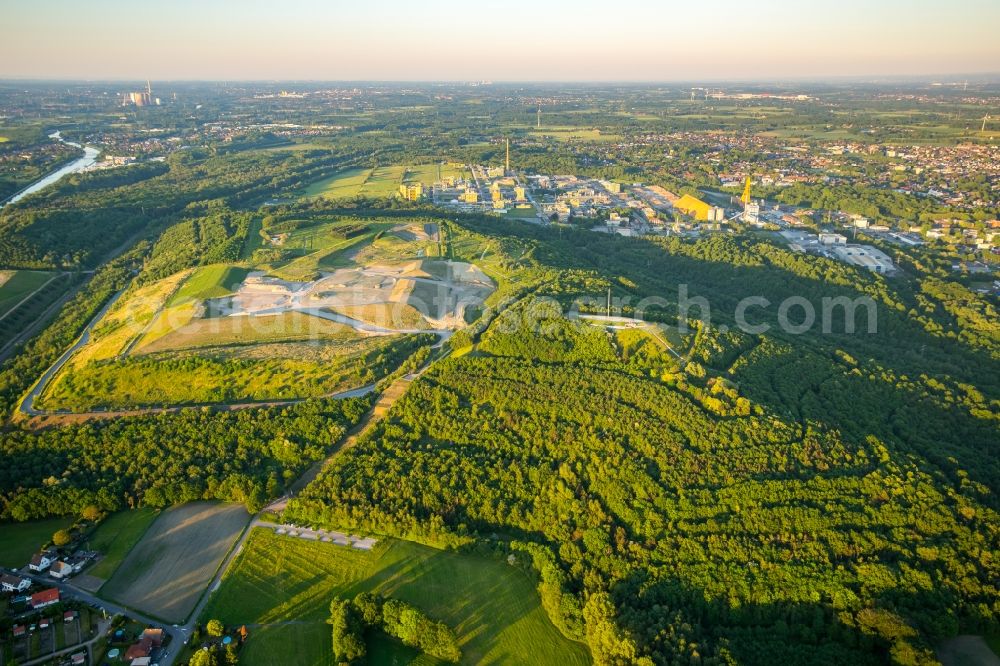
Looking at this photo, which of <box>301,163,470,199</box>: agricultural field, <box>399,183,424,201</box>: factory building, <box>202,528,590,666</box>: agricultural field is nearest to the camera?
<box>202,528,590,666</box>: agricultural field

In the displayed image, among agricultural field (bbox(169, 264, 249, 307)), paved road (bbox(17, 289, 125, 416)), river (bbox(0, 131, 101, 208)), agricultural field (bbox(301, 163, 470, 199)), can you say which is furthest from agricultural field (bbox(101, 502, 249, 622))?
river (bbox(0, 131, 101, 208))

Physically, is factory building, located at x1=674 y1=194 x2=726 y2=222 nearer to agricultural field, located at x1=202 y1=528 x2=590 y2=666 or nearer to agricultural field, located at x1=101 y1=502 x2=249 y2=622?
agricultural field, located at x1=202 y1=528 x2=590 y2=666

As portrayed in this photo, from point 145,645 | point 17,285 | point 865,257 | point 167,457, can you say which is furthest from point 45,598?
point 865,257

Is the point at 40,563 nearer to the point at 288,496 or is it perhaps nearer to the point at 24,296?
the point at 288,496

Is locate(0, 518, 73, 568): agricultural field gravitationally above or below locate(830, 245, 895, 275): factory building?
below

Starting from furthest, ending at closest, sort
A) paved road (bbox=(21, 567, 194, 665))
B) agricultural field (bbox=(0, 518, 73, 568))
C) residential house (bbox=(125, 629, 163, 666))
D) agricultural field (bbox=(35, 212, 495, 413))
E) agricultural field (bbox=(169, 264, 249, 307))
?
1. agricultural field (bbox=(169, 264, 249, 307))
2. agricultural field (bbox=(35, 212, 495, 413))
3. agricultural field (bbox=(0, 518, 73, 568))
4. paved road (bbox=(21, 567, 194, 665))
5. residential house (bbox=(125, 629, 163, 666))

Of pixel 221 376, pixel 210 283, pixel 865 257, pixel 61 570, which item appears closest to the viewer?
pixel 61 570
